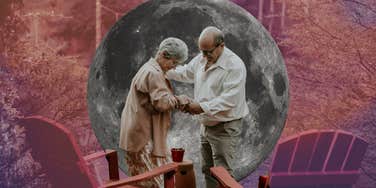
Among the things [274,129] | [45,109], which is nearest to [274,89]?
[274,129]

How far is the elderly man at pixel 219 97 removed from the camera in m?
6.06

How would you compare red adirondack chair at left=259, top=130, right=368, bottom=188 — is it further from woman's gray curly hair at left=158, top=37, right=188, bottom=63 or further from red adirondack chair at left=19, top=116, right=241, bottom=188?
woman's gray curly hair at left=158, top=37, right=188, bottom=63

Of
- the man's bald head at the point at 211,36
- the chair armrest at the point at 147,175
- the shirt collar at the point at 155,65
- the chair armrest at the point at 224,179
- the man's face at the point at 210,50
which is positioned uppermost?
the man's bald head at the point at 211,36

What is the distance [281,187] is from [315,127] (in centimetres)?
85

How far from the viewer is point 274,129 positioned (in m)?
8.41

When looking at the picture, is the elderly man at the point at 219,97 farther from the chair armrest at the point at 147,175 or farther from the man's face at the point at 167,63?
the chair armrest at the point at 147,175

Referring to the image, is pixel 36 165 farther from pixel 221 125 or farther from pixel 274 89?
pixel 221 125

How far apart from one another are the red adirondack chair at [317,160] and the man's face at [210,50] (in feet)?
11.3

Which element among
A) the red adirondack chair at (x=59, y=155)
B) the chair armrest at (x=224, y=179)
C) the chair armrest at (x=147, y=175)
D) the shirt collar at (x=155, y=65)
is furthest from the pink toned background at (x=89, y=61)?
the chair armrest at (x=224, y=179)

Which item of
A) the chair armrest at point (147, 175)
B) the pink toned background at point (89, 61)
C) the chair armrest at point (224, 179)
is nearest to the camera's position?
the chair armrest at point (224, 179)

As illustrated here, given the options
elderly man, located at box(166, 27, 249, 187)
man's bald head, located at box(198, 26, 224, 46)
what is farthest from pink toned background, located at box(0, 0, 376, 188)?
man's bald head, located at box(198, 26, 224, 46)

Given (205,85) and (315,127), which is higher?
(205,85)

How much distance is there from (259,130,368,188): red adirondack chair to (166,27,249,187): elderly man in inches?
128

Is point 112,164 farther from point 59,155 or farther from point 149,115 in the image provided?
point 59,155
